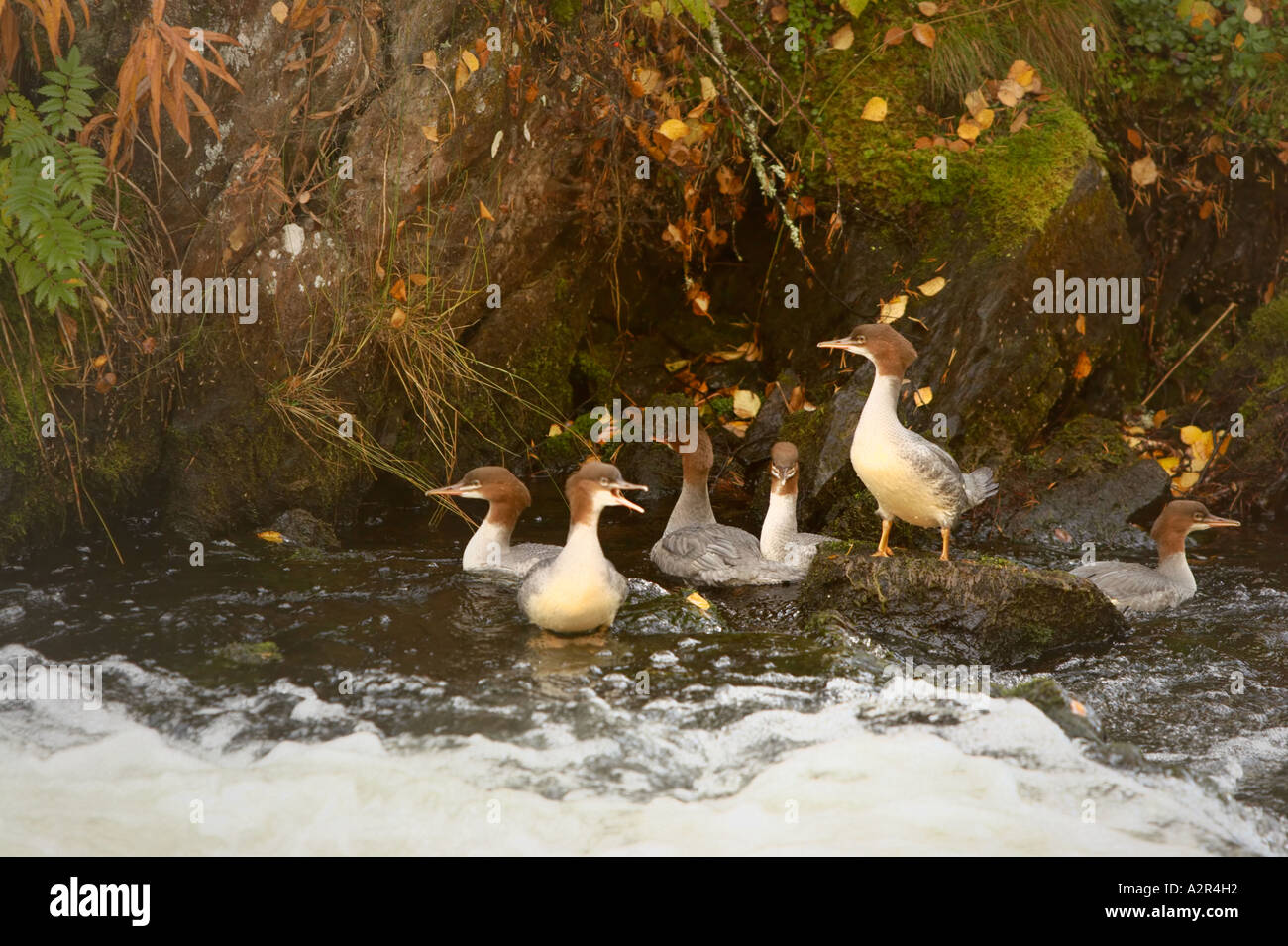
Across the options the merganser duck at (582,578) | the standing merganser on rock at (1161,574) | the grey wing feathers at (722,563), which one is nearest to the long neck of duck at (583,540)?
the merganser duck at (582,578)

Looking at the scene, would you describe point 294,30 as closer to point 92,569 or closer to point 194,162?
point 194,162

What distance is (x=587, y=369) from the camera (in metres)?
9.48

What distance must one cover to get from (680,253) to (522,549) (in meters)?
3.27

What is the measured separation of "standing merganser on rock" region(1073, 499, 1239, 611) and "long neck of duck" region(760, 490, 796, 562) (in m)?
1.70

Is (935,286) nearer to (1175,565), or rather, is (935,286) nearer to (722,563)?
(1175,565)

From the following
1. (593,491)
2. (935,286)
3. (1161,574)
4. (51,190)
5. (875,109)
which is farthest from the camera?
(875,109)

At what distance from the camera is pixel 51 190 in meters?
6.34

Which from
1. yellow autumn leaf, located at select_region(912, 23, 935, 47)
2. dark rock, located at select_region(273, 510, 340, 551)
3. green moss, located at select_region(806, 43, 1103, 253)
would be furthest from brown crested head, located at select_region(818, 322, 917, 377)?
dark rock, located at select_region(273, 510, 340, 551)

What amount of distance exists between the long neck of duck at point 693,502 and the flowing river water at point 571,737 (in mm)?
1419
